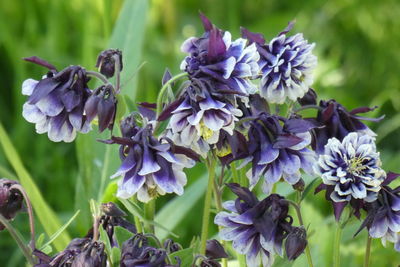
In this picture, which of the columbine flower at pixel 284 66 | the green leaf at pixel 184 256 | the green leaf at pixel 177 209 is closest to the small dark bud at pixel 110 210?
the green leaf at pixel 184 256

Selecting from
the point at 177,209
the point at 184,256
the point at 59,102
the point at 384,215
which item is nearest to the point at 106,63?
the point at 59,102

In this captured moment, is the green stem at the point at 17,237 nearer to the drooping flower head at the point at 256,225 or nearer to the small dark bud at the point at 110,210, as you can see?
the small dark bud at the point at 110,210

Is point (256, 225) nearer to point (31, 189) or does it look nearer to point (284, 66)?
point (284, 66)

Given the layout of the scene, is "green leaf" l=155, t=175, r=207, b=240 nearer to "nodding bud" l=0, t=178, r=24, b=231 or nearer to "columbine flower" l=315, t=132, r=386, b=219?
"nodding bud" l=0, t=178, r=24, b=231

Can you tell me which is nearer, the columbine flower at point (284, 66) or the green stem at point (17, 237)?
the green stem at point (17, 237)

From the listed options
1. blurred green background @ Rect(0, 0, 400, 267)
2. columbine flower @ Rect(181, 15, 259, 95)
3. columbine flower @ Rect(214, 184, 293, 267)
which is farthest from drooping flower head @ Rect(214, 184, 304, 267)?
blurred green background @ Rect(0, 0, 400, 267)
